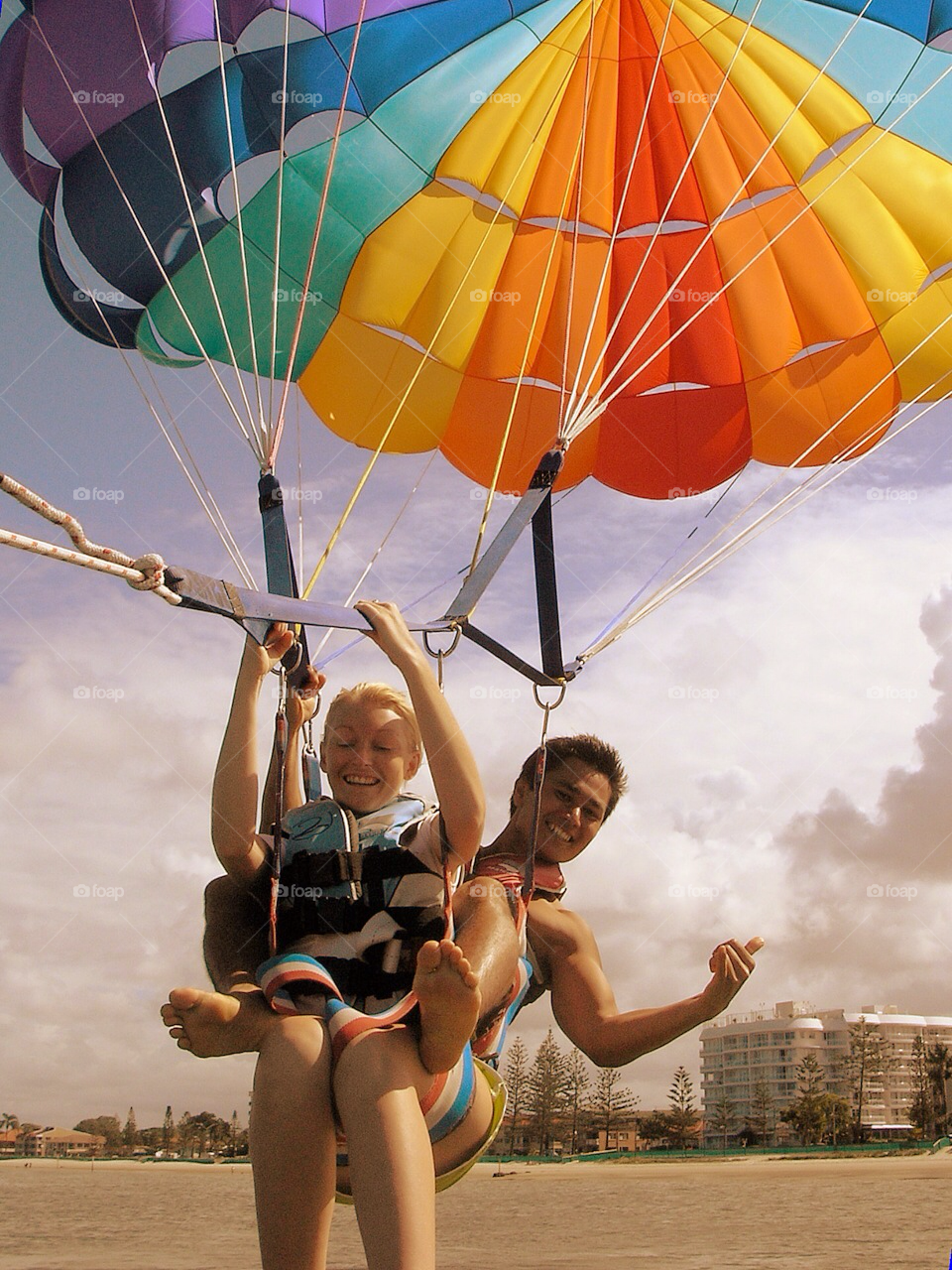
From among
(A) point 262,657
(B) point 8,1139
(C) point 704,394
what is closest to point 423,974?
(A) point 262,657

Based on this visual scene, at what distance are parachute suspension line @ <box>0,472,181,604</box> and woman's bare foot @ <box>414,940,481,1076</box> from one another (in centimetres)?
84

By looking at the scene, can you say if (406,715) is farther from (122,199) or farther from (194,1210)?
(194,1210)

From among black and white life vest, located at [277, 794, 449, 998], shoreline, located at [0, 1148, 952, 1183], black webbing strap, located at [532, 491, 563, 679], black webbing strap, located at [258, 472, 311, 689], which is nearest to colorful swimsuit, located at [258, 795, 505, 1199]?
black and white life vest, located at [277, 794, 449, 998]

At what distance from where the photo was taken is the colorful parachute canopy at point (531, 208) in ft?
16.5

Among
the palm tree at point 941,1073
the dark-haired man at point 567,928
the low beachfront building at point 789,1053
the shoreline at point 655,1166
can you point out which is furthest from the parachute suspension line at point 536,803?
the low beachfront building at point 789,1053

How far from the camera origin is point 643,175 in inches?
229

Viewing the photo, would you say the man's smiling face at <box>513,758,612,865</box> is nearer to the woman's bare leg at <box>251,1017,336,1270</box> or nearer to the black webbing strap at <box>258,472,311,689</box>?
the black webbing strap at <box>258,472,311,689</box>

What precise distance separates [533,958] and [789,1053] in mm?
72746

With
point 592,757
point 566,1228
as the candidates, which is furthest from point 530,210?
point 566,1228

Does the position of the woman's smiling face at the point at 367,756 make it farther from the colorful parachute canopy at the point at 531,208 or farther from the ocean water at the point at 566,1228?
the ocean water at the point at 566,1228

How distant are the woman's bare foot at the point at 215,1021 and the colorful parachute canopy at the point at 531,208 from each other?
301 cm

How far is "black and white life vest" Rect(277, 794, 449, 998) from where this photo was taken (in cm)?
245

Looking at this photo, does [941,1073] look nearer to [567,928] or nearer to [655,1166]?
[655,1166]

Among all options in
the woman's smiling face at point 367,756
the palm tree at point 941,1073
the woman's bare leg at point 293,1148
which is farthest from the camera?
the palm tree at point 941,1073
